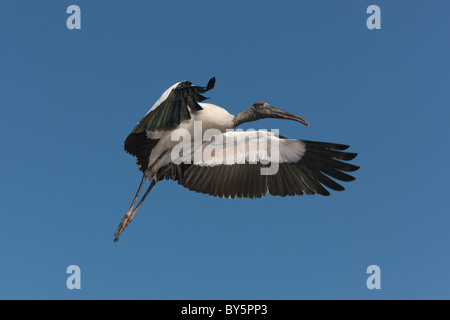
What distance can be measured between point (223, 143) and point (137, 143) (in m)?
1.73

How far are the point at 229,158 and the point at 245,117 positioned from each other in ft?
3.21

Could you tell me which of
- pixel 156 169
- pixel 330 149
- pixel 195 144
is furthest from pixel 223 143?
pixel 330 149

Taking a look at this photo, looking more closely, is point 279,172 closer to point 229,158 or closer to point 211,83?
point 229,158

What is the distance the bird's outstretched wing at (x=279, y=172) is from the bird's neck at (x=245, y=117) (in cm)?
42

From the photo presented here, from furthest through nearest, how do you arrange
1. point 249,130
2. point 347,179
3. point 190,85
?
point 249,130 < point 347,179 < point 190,85

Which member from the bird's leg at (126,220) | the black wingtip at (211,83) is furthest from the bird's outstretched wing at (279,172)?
the black wingtip at (211,83)

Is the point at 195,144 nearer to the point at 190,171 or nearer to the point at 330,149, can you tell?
the point at 190,171

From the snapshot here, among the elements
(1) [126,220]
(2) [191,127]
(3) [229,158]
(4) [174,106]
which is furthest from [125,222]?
(3) [229,158]

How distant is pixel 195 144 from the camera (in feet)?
27.6

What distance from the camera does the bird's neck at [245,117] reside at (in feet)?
27.3

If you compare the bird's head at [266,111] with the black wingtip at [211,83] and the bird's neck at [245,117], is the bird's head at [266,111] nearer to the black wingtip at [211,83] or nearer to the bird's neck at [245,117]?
the bird's neck at [245,117]

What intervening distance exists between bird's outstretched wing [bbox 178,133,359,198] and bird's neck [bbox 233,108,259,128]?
0.42m

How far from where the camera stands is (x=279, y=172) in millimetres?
8523

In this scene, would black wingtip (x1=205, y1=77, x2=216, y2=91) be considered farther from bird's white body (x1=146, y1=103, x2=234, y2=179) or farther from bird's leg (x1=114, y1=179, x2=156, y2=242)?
bird's leg (x1=114, y1=179, x2=156, y2=242)
